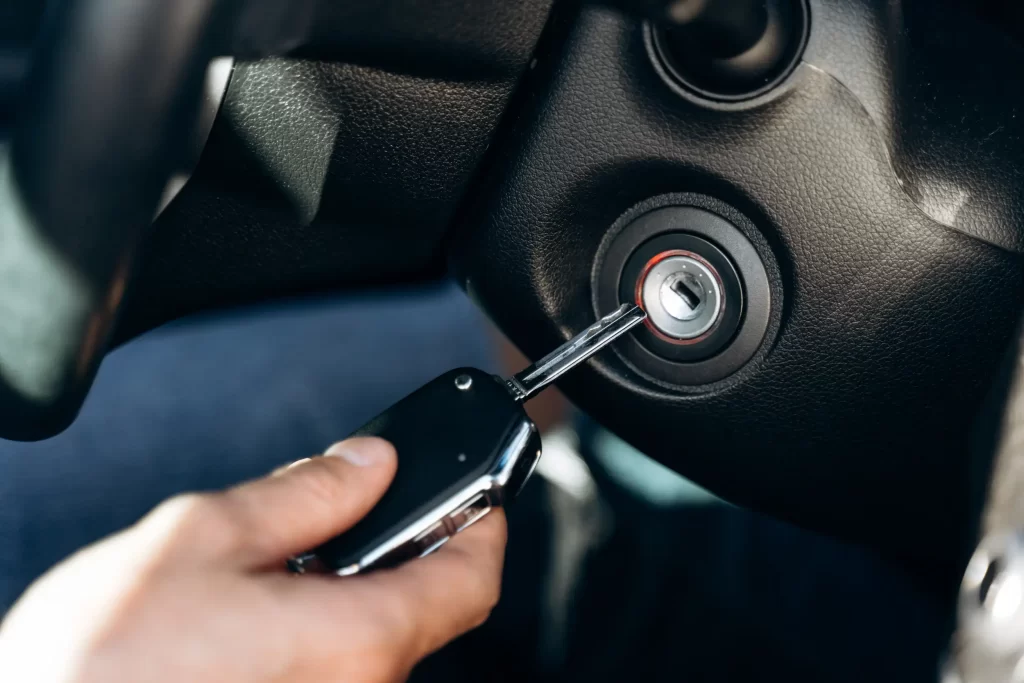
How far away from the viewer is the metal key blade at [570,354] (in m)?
0.62

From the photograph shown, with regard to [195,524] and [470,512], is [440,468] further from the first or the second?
[195,524]

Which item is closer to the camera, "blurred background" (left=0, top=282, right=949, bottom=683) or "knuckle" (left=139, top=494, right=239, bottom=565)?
"knuckle" (left=139, top=494, right=239, bottom=565)

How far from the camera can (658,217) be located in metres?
0.65

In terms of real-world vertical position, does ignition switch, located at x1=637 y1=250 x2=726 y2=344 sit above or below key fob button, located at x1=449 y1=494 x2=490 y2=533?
above

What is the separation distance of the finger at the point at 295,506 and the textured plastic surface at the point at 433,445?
0.05 ft

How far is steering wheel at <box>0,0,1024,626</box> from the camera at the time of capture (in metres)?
0.49

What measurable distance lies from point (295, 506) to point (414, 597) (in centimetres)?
8

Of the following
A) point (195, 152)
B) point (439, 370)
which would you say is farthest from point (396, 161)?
point (439, 370)

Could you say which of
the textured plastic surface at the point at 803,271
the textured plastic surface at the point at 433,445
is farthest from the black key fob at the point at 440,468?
the textured plastic surface at the point at 803,271

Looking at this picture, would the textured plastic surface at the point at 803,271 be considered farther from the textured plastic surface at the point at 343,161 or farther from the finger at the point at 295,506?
the finger at the point at 295,506

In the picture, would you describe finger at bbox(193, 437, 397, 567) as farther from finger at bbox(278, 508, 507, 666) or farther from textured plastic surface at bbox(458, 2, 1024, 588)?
textured plastic surface at bbox(458, 2, 1024, 588)

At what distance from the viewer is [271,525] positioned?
1.49ft

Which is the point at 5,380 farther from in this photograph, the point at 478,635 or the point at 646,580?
the point at 646,580

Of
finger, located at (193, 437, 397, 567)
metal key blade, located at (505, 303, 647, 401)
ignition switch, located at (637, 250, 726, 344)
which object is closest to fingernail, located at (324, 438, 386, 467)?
finger, located at (193, 437, 397, 567)
